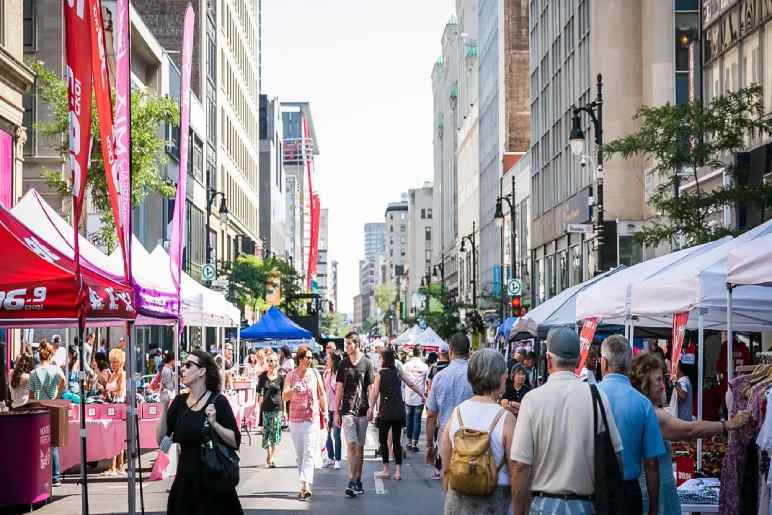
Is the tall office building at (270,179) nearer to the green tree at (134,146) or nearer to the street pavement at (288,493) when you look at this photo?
the green tree at (134,146)

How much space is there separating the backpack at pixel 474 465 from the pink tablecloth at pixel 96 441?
38.0ft

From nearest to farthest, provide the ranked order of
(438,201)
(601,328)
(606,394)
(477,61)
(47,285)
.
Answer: (606,394)
(47,285)
(601,328)
(477,61)
(438,201)

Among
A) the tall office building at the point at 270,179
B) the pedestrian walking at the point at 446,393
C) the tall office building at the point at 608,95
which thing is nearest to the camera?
the pedestrian walking at the point at 446,393

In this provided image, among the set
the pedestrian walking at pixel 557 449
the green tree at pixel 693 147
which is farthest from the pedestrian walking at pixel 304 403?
the pedestrian walking at pixel 557 449

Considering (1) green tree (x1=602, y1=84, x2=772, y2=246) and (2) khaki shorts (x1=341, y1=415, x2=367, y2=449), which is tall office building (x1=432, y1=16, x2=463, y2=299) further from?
(2) khaki shorts (x1=341, y1=415, x2=367, y2=449)

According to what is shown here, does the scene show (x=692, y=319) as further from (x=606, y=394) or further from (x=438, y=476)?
(x=606, y=394)

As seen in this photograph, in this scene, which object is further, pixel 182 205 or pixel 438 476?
pixel 438 476

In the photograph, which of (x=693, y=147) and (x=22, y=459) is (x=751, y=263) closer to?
(x=22, y=459)

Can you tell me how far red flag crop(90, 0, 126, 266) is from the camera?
36.1 feet

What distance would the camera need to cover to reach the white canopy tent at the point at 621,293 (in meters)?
14.8

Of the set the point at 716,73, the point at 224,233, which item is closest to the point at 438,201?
the point at 224,233

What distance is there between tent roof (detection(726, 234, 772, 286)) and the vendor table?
842cm

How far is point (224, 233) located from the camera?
8169 centimetres

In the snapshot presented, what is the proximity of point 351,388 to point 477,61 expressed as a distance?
315 feet
